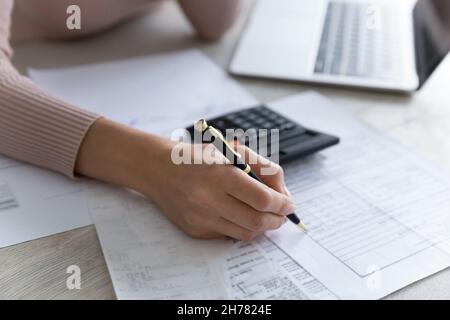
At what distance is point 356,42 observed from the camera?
0.93 metres

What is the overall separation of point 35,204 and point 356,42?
0.57 m

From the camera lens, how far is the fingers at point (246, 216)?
561 millimetres

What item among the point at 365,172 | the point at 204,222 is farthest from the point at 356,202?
the point at 204,222

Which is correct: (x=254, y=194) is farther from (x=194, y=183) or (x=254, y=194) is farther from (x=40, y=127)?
(x=40, y=127)

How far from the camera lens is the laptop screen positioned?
0.78m

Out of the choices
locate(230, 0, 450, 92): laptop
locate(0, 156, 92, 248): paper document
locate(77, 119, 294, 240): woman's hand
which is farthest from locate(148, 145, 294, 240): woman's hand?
locate(230, 0, 450, 92): laptop

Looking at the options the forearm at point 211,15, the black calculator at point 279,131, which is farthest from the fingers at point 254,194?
the forearm at point 211,15

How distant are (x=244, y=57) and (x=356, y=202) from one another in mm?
375

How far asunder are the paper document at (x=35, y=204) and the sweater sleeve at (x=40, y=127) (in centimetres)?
1

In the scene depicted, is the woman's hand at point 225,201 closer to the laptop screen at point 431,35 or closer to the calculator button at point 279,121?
the calculator button at point 279,121

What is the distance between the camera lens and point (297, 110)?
0.80m

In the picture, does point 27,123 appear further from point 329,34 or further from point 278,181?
point 329,34

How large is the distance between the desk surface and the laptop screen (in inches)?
1.7

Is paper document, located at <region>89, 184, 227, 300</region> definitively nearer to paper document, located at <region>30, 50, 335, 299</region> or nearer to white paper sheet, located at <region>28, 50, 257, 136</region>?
paper document, located at <region>30, 50, 335, 299</region>
